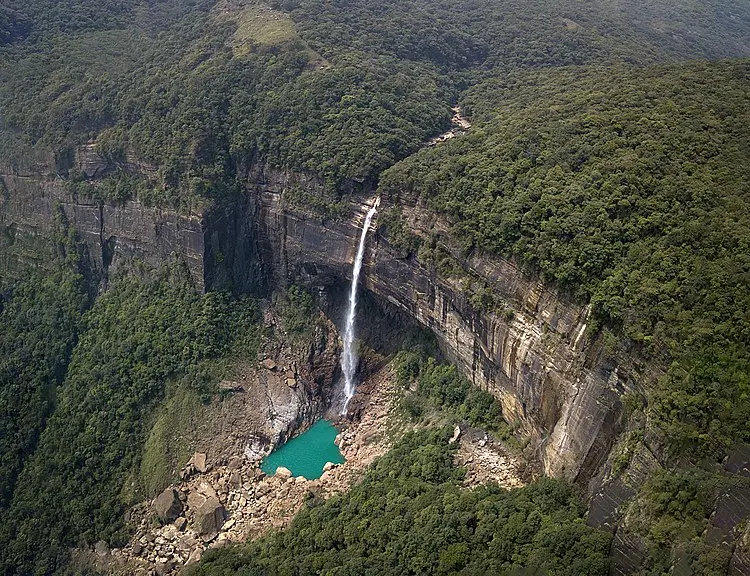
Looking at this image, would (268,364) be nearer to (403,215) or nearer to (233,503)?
(233,503)

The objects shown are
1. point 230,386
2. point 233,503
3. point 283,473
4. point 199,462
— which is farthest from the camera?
point 230,386

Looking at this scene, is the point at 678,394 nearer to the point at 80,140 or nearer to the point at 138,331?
the point at 138,331

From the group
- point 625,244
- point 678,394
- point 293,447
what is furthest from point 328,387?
point 678,394

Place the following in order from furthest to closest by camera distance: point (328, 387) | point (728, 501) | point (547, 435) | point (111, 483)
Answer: point (328, 387)
point (111, 483)
point (547, 435)
point (728, 501)

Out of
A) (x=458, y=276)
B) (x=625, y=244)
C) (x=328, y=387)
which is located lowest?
(x=328, y=387)

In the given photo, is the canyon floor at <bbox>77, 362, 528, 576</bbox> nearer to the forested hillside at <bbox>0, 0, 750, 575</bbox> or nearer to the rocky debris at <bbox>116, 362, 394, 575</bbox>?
the rocky debris at <bbox>116, 362, 394, 575</bbox>

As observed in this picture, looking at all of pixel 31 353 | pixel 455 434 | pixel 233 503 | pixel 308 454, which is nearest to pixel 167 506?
pixel 233 503
